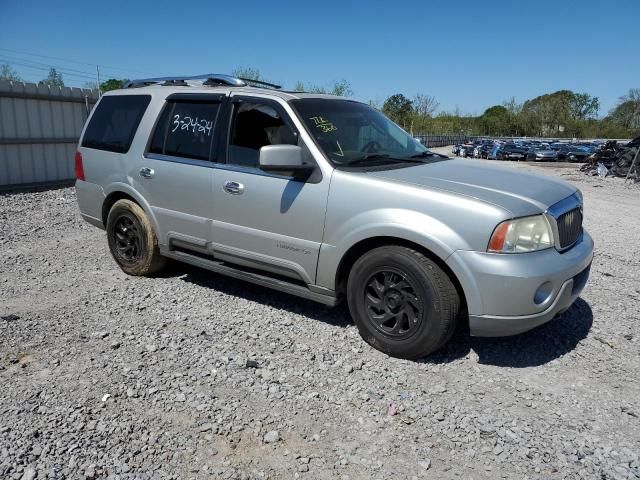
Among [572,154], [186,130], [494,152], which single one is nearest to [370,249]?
[186,130]

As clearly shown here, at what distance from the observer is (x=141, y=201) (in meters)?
5.00

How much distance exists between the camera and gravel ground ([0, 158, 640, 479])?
2.63 meters

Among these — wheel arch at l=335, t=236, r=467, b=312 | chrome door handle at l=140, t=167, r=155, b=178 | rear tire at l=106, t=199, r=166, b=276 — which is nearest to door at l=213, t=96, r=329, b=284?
wheel arch at l=335, t=236, r=467, b=312

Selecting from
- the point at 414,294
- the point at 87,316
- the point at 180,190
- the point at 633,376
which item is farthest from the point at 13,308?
the point at 633,376

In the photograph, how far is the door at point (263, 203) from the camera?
3889 millimetres

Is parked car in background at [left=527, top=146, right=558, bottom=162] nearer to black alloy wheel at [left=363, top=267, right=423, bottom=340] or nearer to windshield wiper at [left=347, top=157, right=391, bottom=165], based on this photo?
windshield wiper at [left=347, top=157, right=391, bottom=165]

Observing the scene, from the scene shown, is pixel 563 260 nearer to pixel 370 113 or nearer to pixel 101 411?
pixel 370 113

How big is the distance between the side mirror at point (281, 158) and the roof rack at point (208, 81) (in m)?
1.34

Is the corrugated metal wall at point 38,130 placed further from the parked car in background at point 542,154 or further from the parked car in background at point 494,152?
the parked car in background at point 494,152

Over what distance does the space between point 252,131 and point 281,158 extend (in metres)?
0.80

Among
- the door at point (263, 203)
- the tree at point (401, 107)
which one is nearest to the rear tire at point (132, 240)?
the door at point (263, 203)

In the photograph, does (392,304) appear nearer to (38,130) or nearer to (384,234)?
(384,234)

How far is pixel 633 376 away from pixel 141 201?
175 inches

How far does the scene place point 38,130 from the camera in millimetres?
10688
